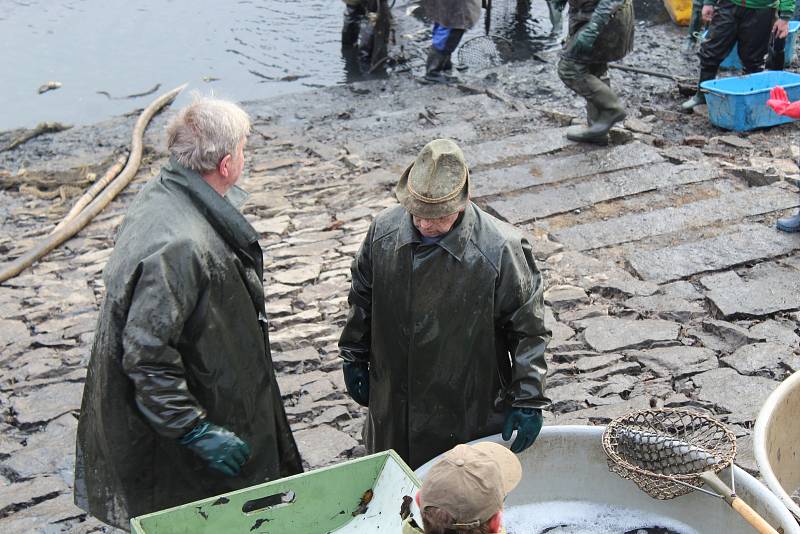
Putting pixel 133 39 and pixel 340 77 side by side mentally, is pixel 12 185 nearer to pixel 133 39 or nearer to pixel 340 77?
pixel 340 77

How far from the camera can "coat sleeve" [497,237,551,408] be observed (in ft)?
11.8

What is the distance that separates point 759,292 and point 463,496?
4494 millimetres

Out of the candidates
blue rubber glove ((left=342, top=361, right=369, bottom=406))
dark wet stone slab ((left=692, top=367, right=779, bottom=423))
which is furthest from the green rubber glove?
dark wet stone slab ((left=692, top=367, right=779, bottom=423))

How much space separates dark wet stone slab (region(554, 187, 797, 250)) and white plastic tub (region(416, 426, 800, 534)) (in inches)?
138

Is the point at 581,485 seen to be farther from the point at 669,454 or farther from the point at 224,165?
the point at 224,165

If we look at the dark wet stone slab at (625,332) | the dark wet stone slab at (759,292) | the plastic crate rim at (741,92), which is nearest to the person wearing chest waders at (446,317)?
the dark wet stone slab at (625,332)

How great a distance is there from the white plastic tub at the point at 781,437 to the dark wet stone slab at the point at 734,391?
936 mm

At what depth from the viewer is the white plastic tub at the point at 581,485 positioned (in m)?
3.70

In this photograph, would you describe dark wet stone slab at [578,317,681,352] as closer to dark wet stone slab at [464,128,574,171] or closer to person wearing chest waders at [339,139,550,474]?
person wearing chest waders at [339,139,550,474]

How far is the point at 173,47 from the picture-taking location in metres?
14.8

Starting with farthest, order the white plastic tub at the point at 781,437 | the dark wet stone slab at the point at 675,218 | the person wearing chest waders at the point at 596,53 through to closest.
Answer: the person wearing chest waders at the point at 596,53
the dark wet stone slab at the point at 675,218
the white plastic tub at the point at 781,437

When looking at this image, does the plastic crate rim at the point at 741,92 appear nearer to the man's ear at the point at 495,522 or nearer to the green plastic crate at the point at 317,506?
the green plastic crate at the point at 317,506

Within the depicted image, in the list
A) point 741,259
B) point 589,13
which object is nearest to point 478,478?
point 741,259

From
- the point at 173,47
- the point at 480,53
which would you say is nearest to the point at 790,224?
the point at 480,53
